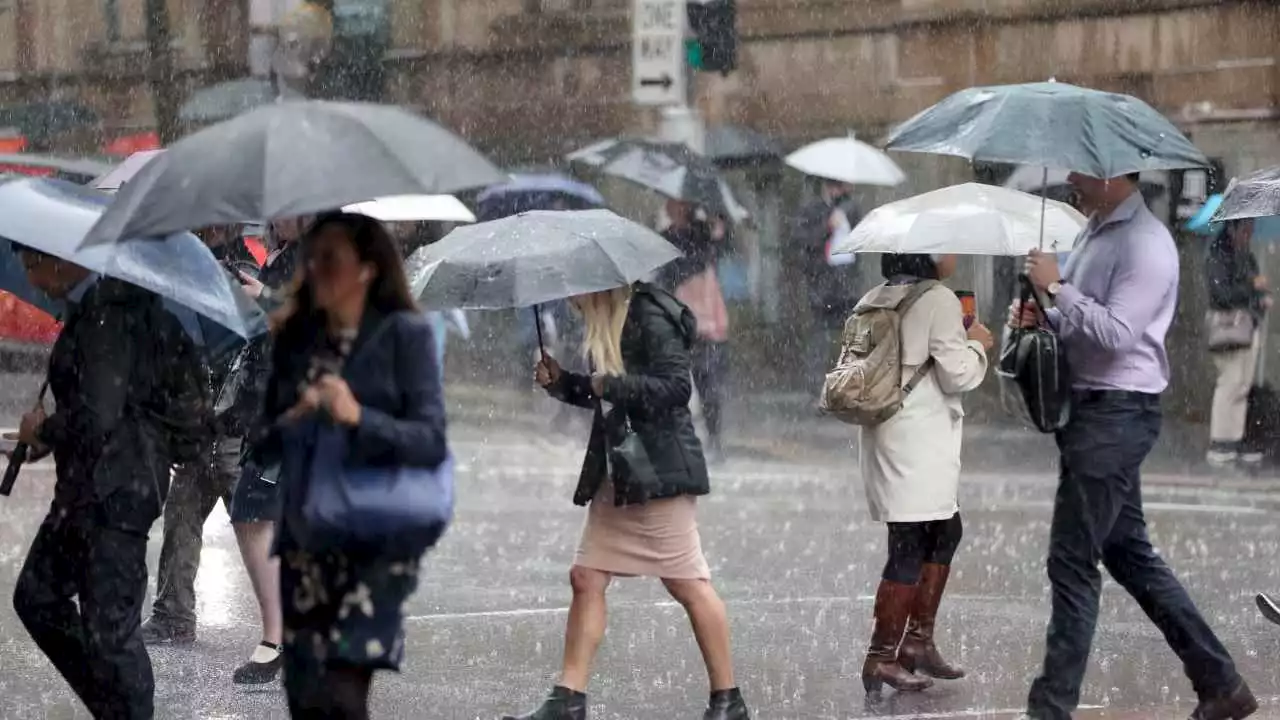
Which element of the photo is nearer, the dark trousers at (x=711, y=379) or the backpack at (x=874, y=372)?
the backpack at (x=874, y=372)

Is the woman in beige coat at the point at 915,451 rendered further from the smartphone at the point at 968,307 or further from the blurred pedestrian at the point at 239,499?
the blurred pedestrian at the point at 239,499

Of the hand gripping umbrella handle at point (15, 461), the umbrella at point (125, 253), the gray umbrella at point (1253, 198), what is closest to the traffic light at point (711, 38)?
the gray umbrella at point (1253, 198)

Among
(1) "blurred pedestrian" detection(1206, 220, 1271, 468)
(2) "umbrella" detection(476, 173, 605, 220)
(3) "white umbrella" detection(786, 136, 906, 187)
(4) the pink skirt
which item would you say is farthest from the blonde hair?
(3) "white umbrella" detection(786, 136, 906, 187)

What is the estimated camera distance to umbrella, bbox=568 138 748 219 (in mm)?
14922

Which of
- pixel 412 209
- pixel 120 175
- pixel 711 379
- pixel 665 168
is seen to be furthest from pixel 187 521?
pixel 711 379

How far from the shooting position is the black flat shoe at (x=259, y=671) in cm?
763

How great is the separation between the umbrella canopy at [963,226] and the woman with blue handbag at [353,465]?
268 centimetres

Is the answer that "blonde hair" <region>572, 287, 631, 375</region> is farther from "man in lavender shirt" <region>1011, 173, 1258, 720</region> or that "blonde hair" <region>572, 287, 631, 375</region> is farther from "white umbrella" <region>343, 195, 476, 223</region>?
"white umbrella" <region>343, 195, 476, 223</region>

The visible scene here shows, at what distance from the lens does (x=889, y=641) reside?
24.1ft

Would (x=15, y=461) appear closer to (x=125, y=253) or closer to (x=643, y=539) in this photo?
(x=125, y=253)

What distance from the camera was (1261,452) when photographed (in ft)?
51.8

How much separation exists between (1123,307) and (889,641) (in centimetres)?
148

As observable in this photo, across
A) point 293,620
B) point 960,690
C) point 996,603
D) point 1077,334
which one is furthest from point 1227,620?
point 293,620

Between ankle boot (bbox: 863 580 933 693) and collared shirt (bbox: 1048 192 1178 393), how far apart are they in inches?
43.1
